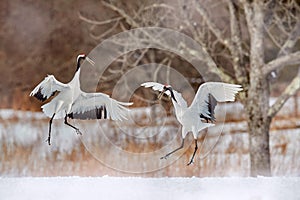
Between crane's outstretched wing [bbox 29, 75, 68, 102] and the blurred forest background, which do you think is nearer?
crane's outstretched wing [bbox 29, 75, 68, 102]

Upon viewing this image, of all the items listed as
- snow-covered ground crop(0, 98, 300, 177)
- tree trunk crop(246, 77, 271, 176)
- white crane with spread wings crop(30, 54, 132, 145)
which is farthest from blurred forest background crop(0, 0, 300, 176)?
white crane with spread wings crop(30, 54, 132, 145)

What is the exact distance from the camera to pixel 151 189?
1.33 meters

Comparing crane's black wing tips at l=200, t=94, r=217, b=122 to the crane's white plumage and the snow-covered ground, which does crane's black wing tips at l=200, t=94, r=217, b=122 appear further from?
the snow-covered ground

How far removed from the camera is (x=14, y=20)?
173 inches

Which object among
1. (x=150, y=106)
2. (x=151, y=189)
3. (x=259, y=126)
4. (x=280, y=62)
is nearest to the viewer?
(x=151, y=189)

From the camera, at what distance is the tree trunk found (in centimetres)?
263

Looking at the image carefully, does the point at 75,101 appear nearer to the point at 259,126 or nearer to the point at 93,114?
the point at 93,114

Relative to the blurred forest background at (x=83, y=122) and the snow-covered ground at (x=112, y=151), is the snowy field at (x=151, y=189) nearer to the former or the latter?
the blurred forest background at (x=83, y=122)

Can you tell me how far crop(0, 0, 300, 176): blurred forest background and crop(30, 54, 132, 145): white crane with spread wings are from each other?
0.64 m

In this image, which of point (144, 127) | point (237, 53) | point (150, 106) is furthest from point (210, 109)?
point (150, 106)

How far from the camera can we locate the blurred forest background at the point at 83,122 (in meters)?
2.82

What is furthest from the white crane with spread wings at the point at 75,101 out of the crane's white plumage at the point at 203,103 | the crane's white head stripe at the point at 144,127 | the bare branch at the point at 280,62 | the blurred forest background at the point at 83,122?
the bare branch at the point at 280,62

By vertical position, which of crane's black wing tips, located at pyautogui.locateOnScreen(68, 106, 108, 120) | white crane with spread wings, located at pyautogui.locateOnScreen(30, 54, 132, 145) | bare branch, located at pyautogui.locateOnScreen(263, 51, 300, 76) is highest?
bare branch, located at pyautogui.locateOnScreen(263, 51, 300, 76)

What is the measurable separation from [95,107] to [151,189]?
0.32 metres
